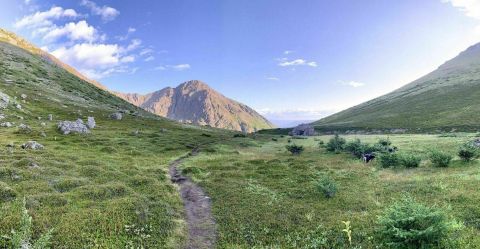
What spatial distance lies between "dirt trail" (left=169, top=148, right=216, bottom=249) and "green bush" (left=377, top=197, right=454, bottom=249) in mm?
9152

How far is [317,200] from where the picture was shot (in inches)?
1042

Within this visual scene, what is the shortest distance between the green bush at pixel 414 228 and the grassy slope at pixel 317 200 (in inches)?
38.9

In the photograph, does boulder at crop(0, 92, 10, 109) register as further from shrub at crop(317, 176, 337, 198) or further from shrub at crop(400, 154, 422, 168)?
shrub at crop(400, 154, 422, 168)

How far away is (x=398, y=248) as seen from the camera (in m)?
16.0

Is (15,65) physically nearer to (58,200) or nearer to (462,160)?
(58,200)

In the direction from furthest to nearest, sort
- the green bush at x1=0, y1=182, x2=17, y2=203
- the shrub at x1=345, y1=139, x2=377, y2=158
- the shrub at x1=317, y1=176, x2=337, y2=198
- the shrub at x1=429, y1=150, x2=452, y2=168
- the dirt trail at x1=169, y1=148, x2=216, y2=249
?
the shrub at x1=345, y1=139, x2=377, y2=158
the shrub at x1=429, y1=150, x2=452, y2=168
the shrub at x1=317, y1=176, x2=337, y2=198
the green bush at x1=0, y1=182, x2=17, y2=203
the dirt trail at x1=169, y1=148, x2=216, y2=249

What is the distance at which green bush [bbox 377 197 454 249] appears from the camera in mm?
15627

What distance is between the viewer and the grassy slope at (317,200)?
19.0 metres

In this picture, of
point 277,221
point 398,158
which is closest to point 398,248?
point 277,221

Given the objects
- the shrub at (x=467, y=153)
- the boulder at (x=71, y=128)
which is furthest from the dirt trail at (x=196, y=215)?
the boulder at (x=71, y=128)

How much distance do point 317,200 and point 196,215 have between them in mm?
9272

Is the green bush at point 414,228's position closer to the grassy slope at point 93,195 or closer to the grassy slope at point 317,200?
the grassy slope at point 317,200

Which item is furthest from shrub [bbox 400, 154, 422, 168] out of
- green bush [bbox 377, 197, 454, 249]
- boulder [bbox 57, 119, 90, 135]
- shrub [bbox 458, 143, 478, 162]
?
boulder [bbox 57, 119, 90, 135]

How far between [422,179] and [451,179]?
2178 mm
